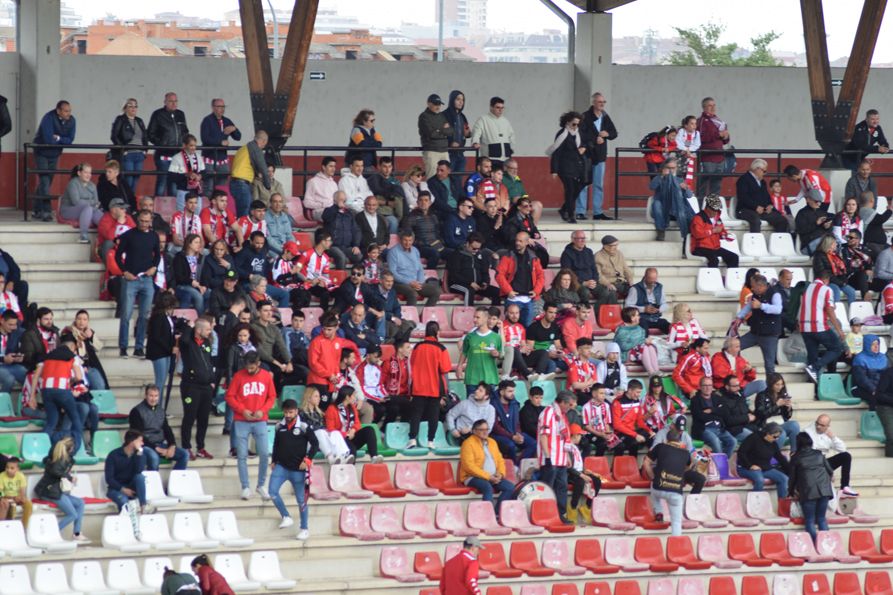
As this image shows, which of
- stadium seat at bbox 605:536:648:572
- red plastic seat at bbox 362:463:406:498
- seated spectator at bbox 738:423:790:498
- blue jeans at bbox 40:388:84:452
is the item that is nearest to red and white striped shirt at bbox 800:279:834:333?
seated spectator at bbox 738:423:790:498

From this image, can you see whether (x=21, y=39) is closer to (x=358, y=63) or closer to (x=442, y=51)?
(x=358, y=63)

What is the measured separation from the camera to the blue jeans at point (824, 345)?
763 inches

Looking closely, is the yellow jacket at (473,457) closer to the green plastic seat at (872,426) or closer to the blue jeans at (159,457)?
the blue jeans at (159,457)

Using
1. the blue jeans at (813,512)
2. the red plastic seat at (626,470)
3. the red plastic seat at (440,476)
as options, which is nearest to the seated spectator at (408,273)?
the red plastic seat at (440,476)

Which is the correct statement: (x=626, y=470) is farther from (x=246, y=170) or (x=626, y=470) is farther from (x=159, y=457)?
(x=246, y=170)

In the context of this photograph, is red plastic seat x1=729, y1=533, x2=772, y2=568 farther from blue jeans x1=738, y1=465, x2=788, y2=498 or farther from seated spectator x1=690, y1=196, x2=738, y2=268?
seated spectator x1=690, y1=196, x2=738, y2=268

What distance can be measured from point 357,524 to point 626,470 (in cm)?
280

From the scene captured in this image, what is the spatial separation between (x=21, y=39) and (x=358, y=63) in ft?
14.8

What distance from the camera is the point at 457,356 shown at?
18.7 meters

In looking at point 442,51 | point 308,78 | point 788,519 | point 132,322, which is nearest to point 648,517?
point 788,519

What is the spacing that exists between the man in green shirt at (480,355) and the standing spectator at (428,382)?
14.1 inches

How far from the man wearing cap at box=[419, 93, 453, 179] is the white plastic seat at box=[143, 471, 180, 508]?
6.34 m

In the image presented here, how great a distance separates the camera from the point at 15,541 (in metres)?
15.1

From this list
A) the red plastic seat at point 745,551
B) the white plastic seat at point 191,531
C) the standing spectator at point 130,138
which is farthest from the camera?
the standing spectator at point 130,138
